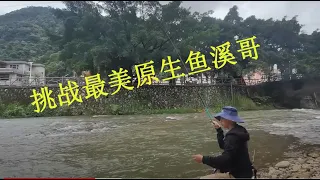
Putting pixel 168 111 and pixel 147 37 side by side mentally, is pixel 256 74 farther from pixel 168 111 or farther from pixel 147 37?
pixel 147 37

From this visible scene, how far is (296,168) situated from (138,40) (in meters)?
16.5

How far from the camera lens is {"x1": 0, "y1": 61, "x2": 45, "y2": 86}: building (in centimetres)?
2398

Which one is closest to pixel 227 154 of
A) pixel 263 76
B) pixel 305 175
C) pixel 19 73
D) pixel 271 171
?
pixel 305 175

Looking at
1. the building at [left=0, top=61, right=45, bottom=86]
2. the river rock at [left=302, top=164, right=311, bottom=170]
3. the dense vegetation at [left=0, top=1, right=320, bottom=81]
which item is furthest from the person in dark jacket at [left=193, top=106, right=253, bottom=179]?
the building at [left=0, top=61, right=45, bottom=86]

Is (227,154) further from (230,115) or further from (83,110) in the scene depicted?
(83,110)

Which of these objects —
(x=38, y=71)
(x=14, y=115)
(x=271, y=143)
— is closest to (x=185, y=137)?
(x=271, y=143)

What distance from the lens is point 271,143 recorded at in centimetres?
872

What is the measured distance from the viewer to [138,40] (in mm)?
20938

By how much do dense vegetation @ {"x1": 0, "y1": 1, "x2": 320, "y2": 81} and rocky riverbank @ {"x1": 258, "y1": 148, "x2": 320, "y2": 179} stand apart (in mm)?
5537

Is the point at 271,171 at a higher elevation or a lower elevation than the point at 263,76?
lower

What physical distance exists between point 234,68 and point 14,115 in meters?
19.7

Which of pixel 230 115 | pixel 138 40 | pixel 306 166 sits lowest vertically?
pixel 306 166

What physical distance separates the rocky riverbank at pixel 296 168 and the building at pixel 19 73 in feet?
69.3

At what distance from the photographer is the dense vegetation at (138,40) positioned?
11445 mm
